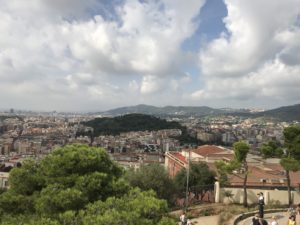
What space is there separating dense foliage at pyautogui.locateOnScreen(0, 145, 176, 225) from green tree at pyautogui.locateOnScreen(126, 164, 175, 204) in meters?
14.9

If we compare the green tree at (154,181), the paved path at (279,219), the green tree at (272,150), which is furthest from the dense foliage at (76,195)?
the green tree at (154,181)

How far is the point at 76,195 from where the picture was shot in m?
10.1

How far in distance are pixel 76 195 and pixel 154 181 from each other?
59.9ft

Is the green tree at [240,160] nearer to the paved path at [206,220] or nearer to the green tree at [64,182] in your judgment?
the paved path at [206,220]

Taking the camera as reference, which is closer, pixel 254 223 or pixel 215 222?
pixel 254 223

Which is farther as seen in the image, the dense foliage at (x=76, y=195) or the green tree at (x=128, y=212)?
the dense foliage at (x=76, y=195)

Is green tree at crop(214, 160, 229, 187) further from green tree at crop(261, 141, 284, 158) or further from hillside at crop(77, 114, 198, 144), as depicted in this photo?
hillside at crop(77, 114, 198, 144)

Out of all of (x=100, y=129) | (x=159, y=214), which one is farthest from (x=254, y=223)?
(x=100, y=129)

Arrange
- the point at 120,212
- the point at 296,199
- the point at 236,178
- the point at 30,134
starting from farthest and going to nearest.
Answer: the point at 30,134
the point at 236,178
the point at 296,199
the point at 120,212

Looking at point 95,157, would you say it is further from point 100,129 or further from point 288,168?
point 100,129

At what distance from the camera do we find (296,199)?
23.0 metres

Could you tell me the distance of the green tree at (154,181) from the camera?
2781 centimetres

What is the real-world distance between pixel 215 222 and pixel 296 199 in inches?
251

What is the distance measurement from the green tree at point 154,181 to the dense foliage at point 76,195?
14863mm
